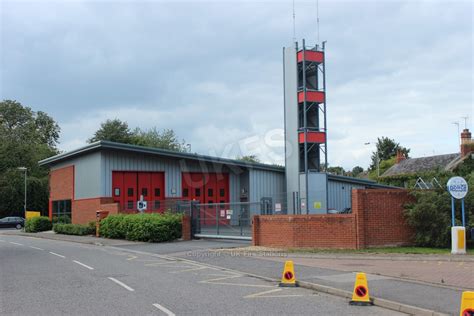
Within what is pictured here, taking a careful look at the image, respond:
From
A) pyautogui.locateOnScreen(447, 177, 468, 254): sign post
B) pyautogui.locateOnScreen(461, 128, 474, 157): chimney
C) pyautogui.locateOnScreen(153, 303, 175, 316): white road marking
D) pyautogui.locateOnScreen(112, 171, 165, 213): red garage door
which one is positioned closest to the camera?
pyautogui.locateOnScreen(153, 303, 175, 316): white road marking

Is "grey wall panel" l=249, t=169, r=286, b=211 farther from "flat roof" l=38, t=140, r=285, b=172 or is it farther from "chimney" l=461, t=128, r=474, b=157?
"chimney" l=461, t=128, r=474, b=157

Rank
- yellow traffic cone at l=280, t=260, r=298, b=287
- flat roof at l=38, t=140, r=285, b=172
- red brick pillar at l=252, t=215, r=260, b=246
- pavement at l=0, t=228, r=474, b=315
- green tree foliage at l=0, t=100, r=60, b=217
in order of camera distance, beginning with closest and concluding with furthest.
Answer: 1. pavement at l=0, t=228, r=474, b=315
2. yellow traffic cone at l=280, t=260, r=298, b=287
3. red brick pillar at l=252, t=215, r=260, b=246
4. flat roof at l=38, t=140, r=285, b=172
5. green tree foliage at l=0, t=100, r=60, b=217

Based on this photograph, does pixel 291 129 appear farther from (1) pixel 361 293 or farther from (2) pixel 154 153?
(1) pixel 361 293

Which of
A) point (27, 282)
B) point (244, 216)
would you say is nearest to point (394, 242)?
point (244, 216)

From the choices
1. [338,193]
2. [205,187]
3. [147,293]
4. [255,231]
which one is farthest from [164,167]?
[147,293]

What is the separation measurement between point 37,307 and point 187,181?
3115 cm

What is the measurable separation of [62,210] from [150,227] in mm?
20881

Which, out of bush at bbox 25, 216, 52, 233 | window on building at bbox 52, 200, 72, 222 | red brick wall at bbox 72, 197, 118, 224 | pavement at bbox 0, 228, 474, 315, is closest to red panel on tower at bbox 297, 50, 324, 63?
red brick wall at bbox 72, 197, 118, 224

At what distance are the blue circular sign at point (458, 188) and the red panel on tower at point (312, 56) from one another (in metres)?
22.9

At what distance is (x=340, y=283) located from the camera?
12773 mm

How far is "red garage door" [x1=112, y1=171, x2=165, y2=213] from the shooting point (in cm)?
3875

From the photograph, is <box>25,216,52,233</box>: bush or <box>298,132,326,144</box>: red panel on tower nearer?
<box>298,132,326,144</box>: red panel on tower

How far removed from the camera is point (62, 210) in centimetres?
4534

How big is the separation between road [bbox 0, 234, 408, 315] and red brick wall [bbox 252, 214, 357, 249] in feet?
18.2
